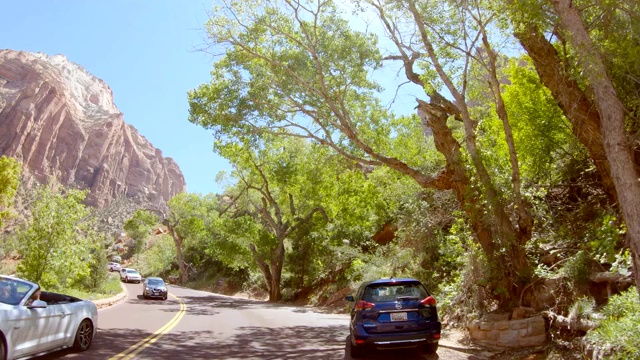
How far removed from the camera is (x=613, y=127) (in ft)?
23.0

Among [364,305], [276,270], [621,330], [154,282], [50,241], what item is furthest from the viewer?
[276,270]

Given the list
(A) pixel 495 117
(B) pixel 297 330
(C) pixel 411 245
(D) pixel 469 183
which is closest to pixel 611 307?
(D) pixel 469 183

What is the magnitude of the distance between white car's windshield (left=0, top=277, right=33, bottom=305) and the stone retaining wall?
28.7 ft

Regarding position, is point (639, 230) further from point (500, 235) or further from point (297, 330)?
point (297, 330)

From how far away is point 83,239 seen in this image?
2027 centimetres

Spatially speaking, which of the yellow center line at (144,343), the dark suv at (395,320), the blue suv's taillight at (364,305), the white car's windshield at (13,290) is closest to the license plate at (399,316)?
the dark suv at (395,320)

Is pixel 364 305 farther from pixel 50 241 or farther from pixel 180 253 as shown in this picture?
pixel 180 253

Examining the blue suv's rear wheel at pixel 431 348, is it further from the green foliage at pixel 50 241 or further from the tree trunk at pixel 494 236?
the green foliage at pixel 50 241

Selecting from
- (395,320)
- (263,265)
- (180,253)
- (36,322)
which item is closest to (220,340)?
(36,322)

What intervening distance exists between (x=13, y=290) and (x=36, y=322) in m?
0.64

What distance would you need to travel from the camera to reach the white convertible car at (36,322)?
22.6 feet

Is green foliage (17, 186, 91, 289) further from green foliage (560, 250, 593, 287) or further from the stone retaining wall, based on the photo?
green foliage (560, 250, 593, 287)

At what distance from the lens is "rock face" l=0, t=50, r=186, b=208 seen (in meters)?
122

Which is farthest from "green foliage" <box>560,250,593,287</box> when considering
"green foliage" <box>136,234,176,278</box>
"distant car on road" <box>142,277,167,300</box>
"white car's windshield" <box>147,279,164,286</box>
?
"green foliage" <box>136,234,176,278</box>
